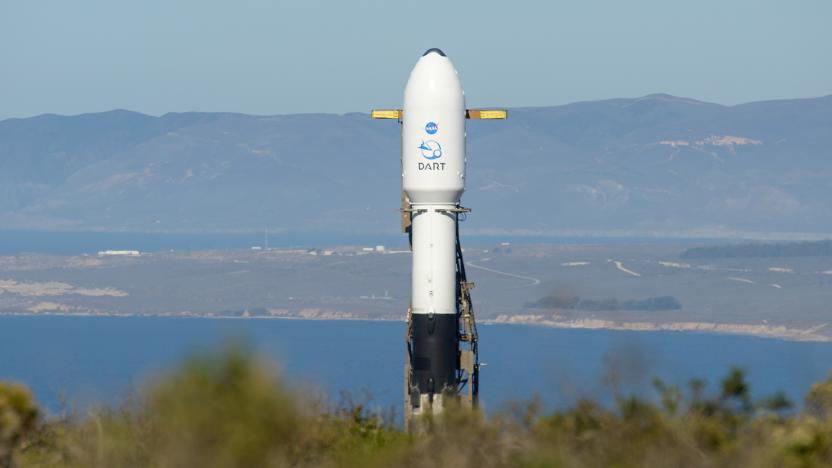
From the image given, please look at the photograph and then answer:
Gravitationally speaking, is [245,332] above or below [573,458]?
above

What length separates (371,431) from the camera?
123 feet

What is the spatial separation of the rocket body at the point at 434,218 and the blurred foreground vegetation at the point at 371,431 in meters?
11.1

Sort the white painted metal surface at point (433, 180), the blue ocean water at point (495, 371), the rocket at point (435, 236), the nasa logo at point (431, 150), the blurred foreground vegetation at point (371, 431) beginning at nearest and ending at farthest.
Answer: the blurred foreground vegetation at point (371, 431)
the blue ocean water at point (495, 371)
the rocket at point (435, 236)
the nasa logo at point (431, 150)
the white painted metal surface at point (433, 180)

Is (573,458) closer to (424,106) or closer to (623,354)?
(623,354)

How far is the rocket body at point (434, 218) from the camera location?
51000 millimetres

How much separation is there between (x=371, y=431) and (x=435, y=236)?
14841 mm

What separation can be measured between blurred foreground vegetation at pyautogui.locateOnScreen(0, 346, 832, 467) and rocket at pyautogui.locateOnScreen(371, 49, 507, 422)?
36.4 feet

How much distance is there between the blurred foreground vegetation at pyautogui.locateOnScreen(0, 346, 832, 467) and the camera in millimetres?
24734

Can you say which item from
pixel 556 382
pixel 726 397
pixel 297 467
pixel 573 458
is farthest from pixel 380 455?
pixel 726 397

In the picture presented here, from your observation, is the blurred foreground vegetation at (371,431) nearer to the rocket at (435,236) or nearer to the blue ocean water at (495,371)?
the blue ocean water at (495,371)

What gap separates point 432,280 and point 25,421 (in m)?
25.6

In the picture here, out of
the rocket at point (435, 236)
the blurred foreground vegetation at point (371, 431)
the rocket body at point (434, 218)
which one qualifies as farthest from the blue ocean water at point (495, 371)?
the rocket body at point (434, 218)

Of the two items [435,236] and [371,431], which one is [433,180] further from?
[371,431]

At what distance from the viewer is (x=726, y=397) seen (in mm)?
Answer: 40031
